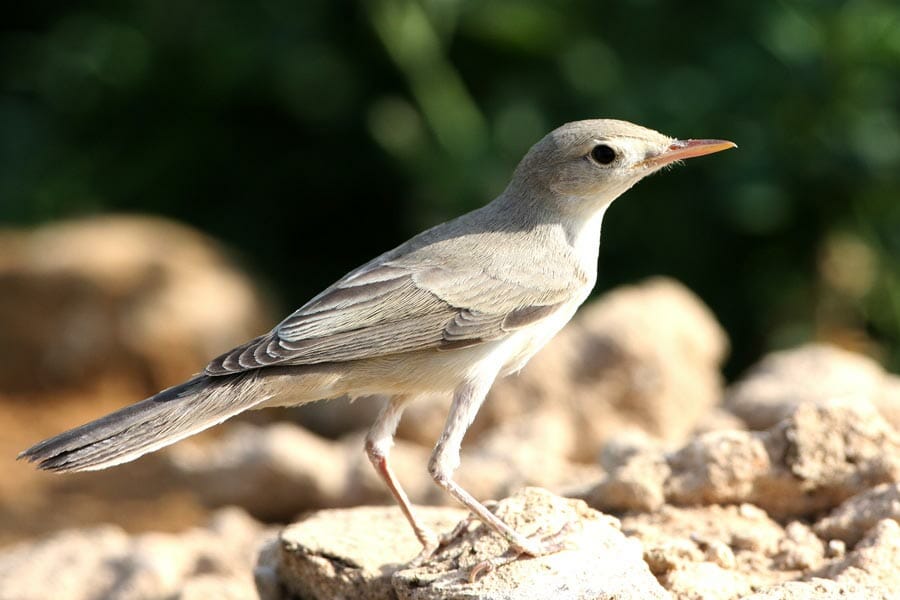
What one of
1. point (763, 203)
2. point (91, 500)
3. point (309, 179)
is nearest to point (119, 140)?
point (309, 179)

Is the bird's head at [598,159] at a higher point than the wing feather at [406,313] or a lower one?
higher

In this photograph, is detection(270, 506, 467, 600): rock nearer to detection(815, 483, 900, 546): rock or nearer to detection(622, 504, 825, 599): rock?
detection(622, 504, 825, 599): rock

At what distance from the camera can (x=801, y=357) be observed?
7.08m

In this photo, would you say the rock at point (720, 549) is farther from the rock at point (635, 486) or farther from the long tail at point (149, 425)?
the long tail at point (149, 425)

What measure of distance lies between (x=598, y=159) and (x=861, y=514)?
5.63 ft

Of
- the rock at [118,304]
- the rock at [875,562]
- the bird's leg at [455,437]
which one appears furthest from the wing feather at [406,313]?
the rock at [118,304]

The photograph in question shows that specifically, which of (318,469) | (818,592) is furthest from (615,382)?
(818,592)

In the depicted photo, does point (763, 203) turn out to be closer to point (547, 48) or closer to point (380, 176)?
point (547, 48)

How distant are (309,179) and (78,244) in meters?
2.02

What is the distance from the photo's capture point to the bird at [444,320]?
4.64m

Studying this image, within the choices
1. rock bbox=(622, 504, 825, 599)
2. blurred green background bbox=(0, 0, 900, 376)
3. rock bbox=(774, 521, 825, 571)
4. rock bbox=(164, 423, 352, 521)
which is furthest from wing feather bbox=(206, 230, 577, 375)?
blurred green background bbox=(0, 0, 900, 376)

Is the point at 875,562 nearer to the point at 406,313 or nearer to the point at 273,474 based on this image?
the point at 406,313

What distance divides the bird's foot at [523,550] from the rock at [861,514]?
111 centimetres

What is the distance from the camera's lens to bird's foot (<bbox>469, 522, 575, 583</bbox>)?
390 cm
